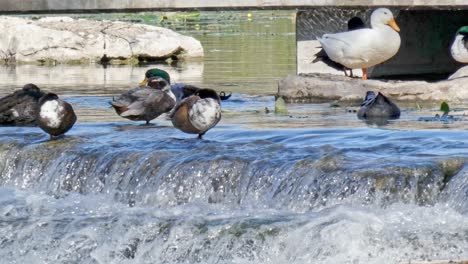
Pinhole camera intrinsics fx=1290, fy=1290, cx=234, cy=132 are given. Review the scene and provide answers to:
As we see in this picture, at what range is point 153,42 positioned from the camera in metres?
27.4

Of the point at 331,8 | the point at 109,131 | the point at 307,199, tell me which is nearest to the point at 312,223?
the point at 307,199

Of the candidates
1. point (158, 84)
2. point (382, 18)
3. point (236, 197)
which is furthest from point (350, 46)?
point (236, 197)

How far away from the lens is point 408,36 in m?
18.2

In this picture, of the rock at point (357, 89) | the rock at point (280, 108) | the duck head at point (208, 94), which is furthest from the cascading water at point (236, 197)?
the rock at point (357, 89)

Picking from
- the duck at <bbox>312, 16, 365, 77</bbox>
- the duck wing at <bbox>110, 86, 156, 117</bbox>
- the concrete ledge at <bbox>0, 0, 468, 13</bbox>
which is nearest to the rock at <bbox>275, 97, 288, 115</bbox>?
the duck wing at <bbox>110, 86, 156, 117</bbox>

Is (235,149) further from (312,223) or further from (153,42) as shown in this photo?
(153,42)

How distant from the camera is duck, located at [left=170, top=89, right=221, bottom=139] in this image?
413 inches

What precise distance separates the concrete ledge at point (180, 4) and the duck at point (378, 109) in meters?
3.37

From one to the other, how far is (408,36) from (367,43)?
3.27 m

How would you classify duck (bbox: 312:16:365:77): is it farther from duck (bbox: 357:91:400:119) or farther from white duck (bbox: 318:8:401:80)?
duck (bbox: 357:91:400:119)

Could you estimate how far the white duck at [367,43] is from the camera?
49.4ft

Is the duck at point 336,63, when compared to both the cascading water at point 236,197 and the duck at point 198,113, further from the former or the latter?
the duck at point 198,113

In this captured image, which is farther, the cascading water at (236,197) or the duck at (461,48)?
the duck at (461,48)

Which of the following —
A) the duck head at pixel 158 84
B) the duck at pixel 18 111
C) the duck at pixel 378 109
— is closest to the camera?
the duck at pixel 378 109
